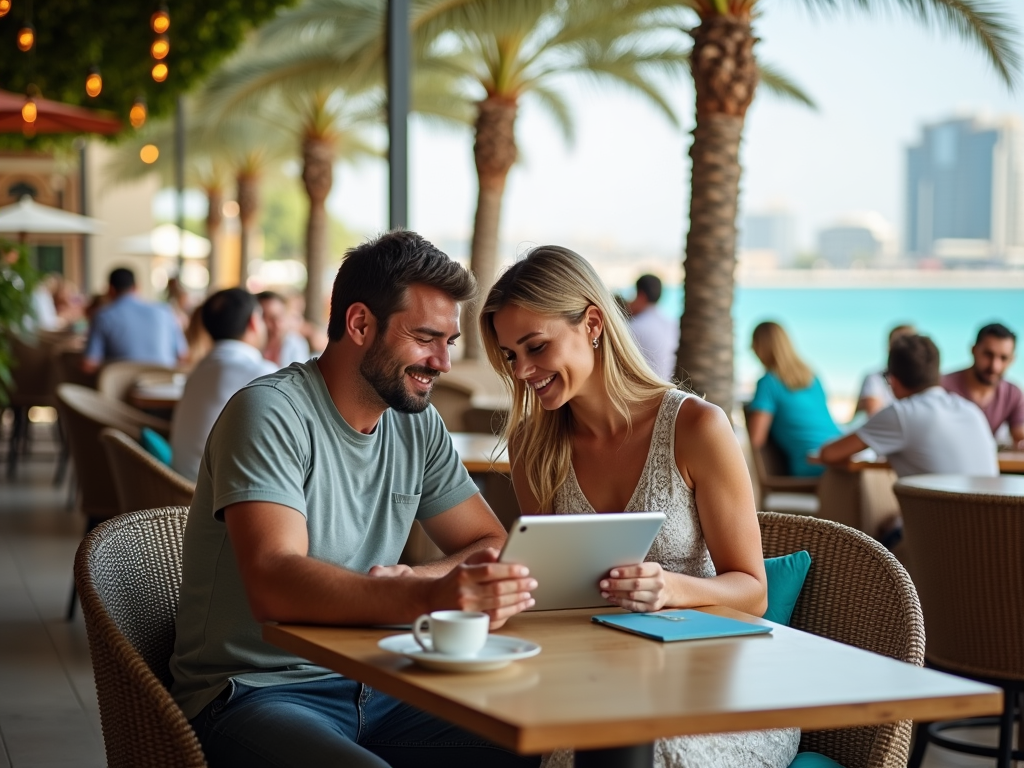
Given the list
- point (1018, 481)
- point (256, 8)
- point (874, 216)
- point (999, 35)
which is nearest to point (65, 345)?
point (256, 8)

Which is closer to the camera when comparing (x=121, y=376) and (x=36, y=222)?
(x=121, y=376)

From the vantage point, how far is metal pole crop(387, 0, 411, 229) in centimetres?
639

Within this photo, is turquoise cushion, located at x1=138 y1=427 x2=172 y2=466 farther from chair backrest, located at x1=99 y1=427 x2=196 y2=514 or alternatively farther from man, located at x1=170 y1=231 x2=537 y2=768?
man, located at x1=170 y1=231 x2=537 y2=768

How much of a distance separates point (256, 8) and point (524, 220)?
5571 cm

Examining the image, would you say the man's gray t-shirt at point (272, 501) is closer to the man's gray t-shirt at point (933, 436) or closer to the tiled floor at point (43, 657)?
the tiled floor at point (43, 657)

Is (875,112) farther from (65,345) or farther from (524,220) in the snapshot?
(65,345)

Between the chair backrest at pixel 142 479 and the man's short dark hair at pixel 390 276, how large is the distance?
5.86 ft

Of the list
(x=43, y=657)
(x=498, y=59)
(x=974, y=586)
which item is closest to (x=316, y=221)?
(x=498, y=59)

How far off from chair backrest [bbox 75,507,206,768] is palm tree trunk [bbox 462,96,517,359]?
9461mm

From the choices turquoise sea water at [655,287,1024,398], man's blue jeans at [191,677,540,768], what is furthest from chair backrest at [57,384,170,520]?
turquoise sea water at [655,287,1024,398]

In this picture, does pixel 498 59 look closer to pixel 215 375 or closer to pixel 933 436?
pixel 215 375

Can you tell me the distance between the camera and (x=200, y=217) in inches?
2643

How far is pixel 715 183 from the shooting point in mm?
7637

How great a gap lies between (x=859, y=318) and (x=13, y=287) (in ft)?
208
